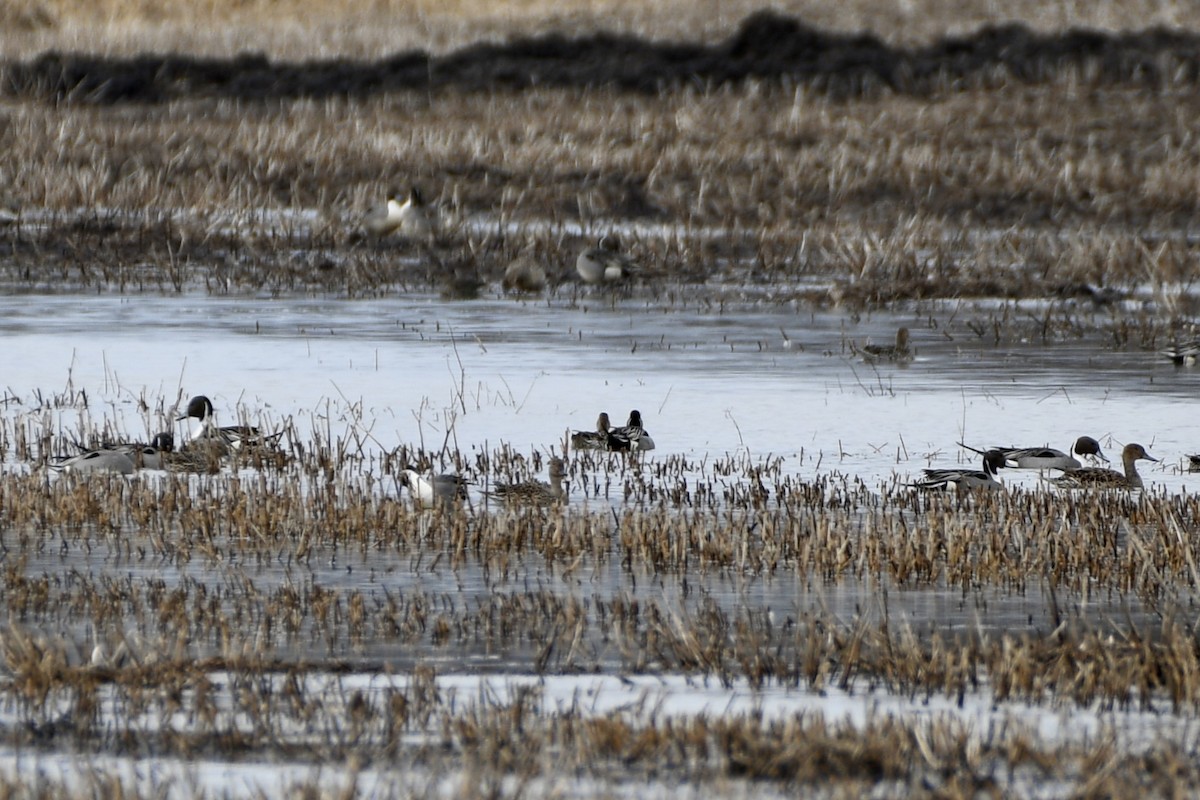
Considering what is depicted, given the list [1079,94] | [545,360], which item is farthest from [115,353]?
[1079,94]

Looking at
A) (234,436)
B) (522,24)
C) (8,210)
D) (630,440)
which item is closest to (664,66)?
(522,24)

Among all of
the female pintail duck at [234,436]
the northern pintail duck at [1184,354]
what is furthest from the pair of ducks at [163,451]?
the northern pintail duck at [1184,354]

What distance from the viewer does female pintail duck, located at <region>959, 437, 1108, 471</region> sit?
10.2 meters

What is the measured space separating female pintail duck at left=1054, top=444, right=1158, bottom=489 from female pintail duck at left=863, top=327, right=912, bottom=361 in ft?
16.0

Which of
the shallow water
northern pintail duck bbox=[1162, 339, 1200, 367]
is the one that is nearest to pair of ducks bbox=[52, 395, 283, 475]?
the shallow water

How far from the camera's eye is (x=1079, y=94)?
114 ft

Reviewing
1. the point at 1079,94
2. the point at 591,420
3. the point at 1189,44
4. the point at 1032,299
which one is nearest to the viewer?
the point at 591,420

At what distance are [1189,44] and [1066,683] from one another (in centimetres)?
3591

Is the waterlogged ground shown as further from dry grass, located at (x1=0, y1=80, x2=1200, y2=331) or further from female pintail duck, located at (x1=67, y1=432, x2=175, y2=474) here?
dry grass, located at (x1=0, y1=80, x2=1200, y2=331)

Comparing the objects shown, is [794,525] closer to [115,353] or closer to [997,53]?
[115,353]

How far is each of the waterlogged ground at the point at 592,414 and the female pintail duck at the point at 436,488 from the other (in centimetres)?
34

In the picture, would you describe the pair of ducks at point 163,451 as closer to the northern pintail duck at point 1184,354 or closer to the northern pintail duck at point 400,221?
the northern pintail duck at point 1184,354

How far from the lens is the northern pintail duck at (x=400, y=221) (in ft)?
76.8

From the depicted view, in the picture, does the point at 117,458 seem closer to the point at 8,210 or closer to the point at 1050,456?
the point at 1050,456
